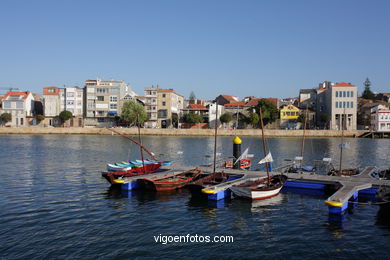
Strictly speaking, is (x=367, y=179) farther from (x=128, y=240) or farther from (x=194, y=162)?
(x=194, y=162)

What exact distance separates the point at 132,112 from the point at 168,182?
8262 centimetres

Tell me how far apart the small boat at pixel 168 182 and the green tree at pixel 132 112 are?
7959 cm

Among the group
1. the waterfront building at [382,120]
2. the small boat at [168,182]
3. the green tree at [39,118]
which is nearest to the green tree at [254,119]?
the waterfront building at [382,120]

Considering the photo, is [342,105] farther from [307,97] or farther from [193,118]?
[193,118]

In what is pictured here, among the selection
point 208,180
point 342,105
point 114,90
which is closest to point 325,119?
point 342,105

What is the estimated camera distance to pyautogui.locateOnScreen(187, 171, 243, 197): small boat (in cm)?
2484

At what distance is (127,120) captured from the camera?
109562 mm

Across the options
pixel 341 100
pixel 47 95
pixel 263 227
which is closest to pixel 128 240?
pixel 263 227

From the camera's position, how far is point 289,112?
116 meters

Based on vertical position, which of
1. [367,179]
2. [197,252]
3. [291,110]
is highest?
[291,110]

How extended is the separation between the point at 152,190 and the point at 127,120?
8525 cm

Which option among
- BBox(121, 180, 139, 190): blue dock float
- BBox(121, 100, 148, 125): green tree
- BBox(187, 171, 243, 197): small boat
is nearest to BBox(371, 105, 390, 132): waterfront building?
BBox(121, 100, 148, 125): green tree

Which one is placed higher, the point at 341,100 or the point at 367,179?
the point at 341,100

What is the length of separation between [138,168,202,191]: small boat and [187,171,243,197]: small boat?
120cm
